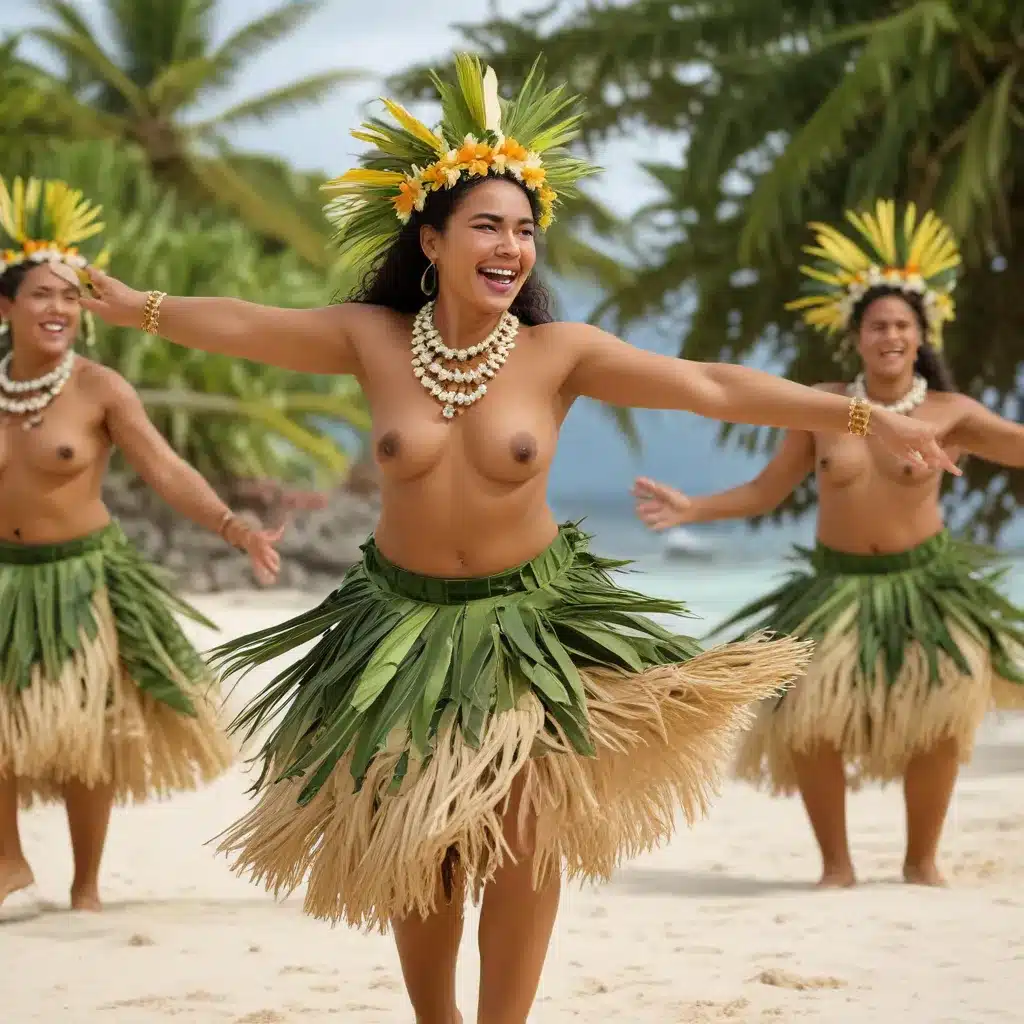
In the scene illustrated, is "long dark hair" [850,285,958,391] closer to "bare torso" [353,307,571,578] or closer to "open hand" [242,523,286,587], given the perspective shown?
"open hand" [242,523,286,587]

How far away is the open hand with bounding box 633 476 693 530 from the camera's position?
368 cm

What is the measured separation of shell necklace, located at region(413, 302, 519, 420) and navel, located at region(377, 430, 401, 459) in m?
0.09

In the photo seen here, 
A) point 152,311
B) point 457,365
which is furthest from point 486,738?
point 152,311

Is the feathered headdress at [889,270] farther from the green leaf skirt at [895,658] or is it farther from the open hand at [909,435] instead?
the open hand at [909,435]

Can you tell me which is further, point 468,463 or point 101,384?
point 101,384

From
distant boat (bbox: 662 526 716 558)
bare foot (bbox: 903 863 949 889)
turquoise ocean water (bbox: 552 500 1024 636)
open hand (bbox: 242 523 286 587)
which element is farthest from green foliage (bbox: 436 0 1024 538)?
distant boat (bbox: 662 526 716 558)

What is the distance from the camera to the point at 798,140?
9.28 meters

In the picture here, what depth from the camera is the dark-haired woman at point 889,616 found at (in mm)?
4402

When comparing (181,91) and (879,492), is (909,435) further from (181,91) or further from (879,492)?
(181,91)

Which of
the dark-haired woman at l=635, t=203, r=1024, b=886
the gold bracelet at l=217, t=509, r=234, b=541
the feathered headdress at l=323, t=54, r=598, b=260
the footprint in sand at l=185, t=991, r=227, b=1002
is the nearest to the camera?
the feathered headdress at l=323, t=54, r=598, b=260

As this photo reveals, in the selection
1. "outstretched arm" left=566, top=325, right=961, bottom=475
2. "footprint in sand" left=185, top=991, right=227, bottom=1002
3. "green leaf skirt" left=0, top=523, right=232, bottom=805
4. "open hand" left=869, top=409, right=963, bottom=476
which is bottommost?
"footprint in sand" left=185, top=991, right=227, bottom=1002

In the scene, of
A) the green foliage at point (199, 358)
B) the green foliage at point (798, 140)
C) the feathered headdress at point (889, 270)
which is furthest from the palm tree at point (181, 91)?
the feathered headdress at point (889, 270)

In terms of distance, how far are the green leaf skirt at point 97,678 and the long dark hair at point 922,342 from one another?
201 cm

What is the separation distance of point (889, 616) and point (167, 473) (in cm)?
189
